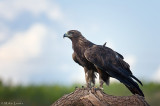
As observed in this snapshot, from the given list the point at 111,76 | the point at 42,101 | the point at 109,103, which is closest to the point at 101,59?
the point at 111,76

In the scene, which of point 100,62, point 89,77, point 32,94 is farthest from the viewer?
point 32,94

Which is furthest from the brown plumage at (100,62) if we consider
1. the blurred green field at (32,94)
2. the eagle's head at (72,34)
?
the blurred green field at (32,94)

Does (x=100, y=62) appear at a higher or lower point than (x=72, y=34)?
lower

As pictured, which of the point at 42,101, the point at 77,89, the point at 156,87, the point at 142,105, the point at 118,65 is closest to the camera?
the point at 142,105

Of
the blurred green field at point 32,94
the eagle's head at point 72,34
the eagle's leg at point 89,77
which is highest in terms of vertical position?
the blurred green field at point 32,94

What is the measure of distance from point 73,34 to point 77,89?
187 cm

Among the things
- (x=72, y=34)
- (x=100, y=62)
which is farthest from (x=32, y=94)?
(x=100, y=62)

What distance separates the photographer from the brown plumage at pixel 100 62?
1041 cm

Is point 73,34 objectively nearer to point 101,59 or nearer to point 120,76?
point 101,59

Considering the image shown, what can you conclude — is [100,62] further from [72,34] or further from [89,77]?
[72,34]

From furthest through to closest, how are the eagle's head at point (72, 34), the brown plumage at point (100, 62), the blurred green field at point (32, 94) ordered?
the blurred green field at point (32, 94) → the eagle's head at point (72, 34) → the brown plumage at point (100, 62)

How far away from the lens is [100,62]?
34.5ft

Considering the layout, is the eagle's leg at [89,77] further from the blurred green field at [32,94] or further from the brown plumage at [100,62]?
the blurred green field at [32,94]

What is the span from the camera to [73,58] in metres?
11.3
